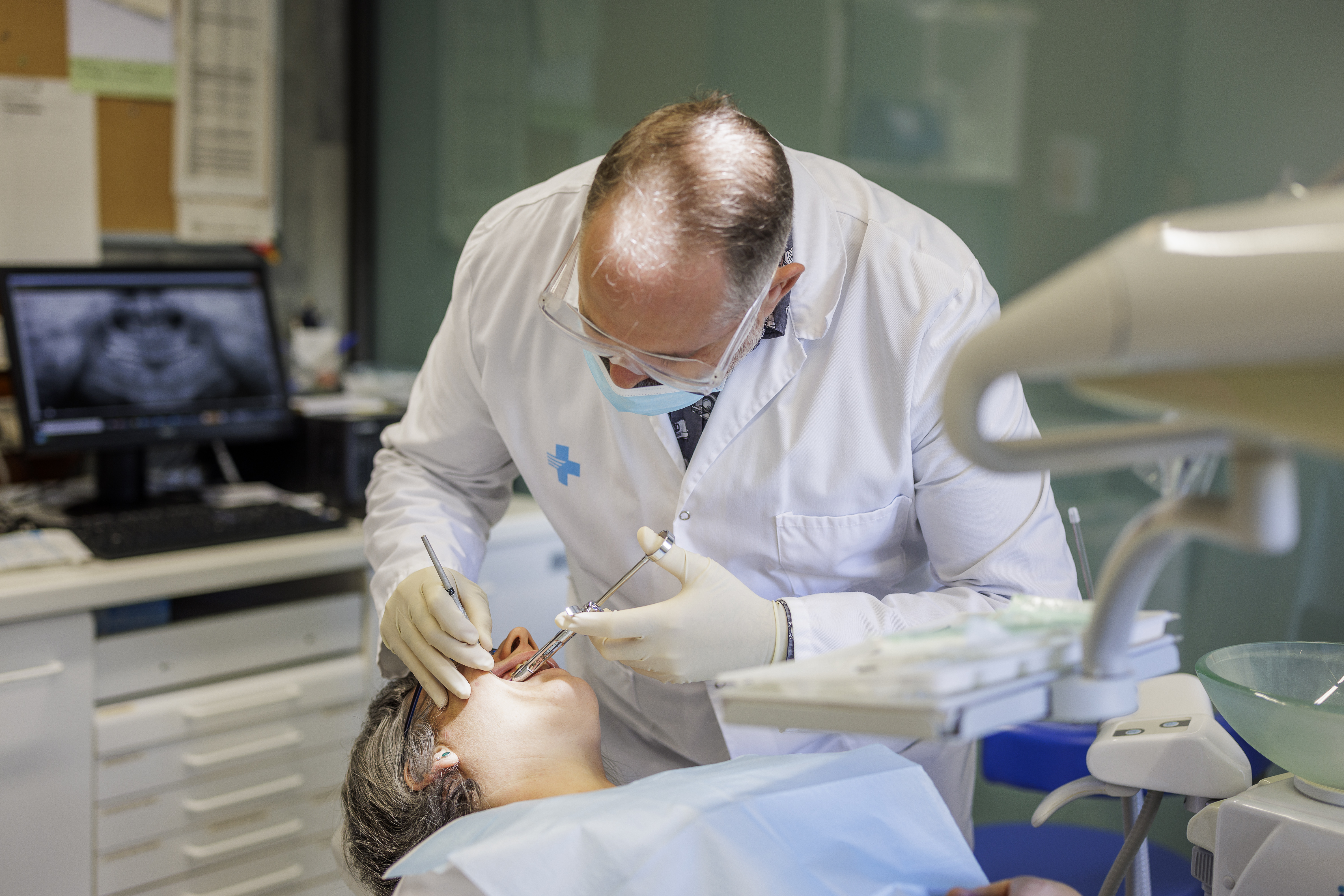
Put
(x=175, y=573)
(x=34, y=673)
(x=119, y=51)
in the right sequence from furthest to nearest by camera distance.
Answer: (x=119, y=51)
(x=175, y=573)
(x=34, y=673)

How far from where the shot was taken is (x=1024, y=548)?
4.19ft

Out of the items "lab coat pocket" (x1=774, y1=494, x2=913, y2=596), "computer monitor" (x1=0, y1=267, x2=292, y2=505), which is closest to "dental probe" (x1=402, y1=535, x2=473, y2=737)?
"lab coat pocket" (x1=774, y1=494, x2=913, y2=596)

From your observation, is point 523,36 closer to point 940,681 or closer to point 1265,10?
point 1265,10

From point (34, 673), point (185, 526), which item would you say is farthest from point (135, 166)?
point (34, 673)

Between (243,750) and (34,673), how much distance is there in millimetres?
423

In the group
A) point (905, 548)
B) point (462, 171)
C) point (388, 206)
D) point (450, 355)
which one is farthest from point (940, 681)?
point (388, 206)

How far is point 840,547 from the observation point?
1375 mm

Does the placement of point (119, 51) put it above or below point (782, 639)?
above

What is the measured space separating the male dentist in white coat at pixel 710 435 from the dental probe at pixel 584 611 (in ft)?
0.08

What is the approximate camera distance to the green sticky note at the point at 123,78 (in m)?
2.54

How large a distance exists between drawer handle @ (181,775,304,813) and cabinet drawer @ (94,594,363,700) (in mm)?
238

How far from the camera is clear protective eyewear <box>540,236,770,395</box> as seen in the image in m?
1.16

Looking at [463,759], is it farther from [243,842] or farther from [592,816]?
[243,842]

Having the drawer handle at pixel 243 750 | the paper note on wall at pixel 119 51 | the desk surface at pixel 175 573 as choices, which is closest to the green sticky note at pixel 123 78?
the paper note on wall at pixel 119 51
